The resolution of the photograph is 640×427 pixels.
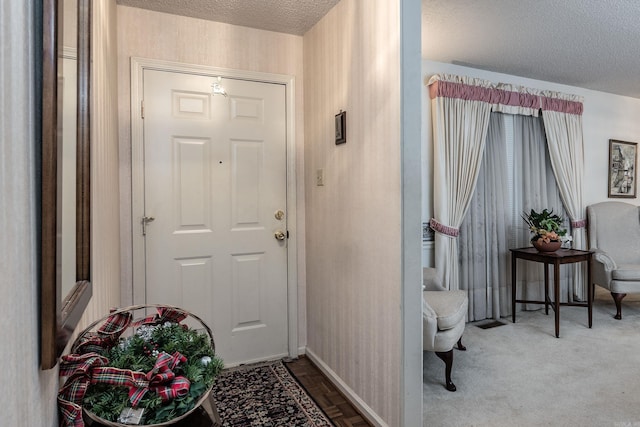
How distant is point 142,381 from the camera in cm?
76

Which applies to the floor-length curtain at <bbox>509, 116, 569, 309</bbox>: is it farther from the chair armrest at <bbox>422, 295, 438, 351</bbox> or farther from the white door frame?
the white door frame

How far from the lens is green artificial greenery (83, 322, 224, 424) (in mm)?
756

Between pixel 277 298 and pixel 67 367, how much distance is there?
1.99m

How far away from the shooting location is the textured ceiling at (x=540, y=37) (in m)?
2.46

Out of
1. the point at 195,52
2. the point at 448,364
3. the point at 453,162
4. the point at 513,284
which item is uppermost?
the point at 195,52

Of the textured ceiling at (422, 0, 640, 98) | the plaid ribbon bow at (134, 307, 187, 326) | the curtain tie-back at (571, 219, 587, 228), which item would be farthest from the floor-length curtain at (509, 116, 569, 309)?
the plaid ribbon bow at (134, 307, 187, 326)

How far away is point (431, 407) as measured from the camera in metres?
2.12

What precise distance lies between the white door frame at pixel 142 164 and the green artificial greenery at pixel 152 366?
156cm

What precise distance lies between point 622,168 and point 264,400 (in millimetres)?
5001

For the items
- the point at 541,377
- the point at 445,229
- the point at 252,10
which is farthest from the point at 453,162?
the point at 252,10

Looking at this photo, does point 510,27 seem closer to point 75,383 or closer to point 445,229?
point 445,229

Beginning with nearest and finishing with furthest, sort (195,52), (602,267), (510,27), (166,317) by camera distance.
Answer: (166,317), (195,52), (510,27), (602,267)

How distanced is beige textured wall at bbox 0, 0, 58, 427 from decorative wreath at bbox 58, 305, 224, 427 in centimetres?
9

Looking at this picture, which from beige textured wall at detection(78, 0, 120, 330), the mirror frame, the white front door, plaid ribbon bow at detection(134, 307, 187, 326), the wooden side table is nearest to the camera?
the mirror frame
